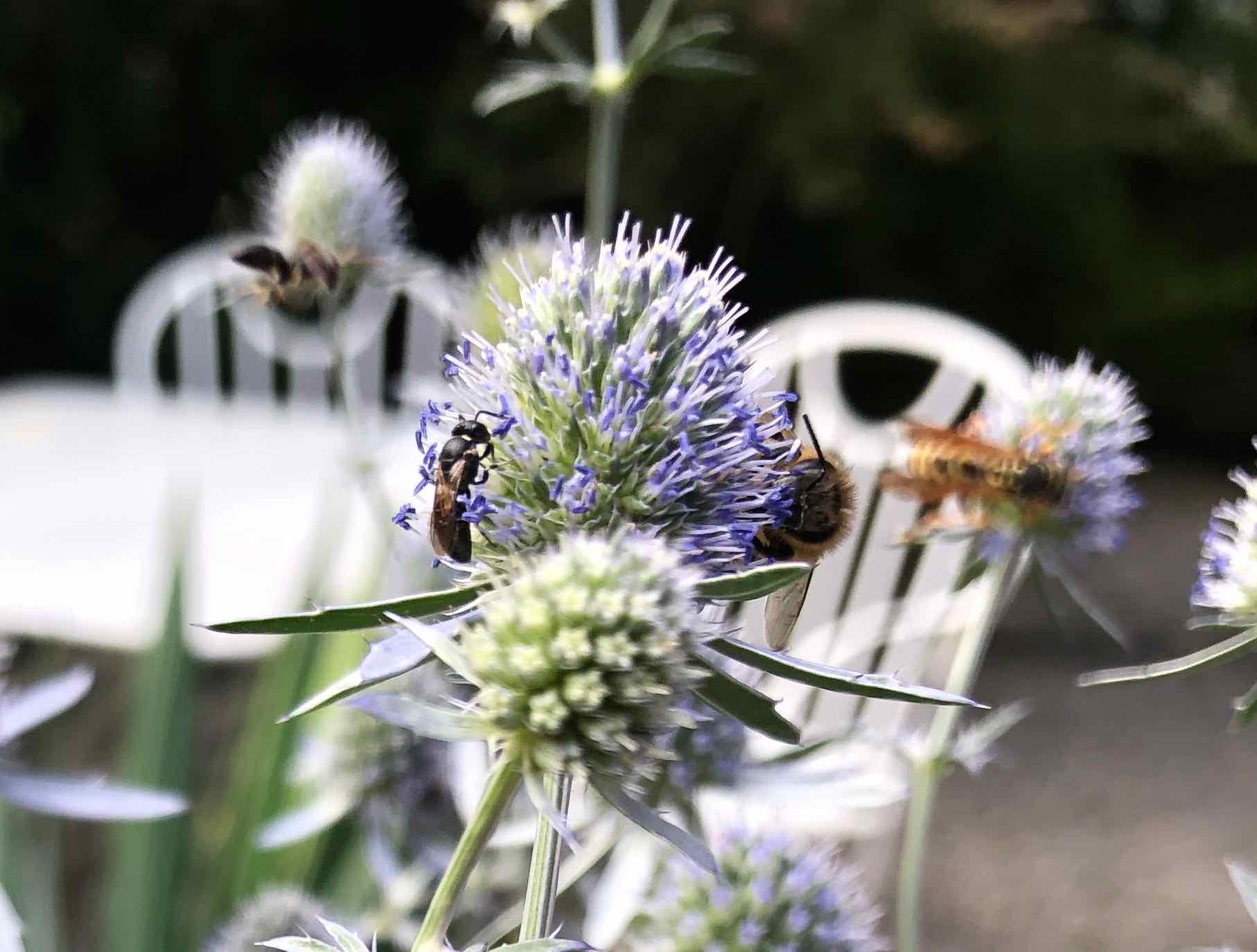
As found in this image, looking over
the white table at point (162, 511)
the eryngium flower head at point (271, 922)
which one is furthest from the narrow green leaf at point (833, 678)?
the white table at point (162, 511)

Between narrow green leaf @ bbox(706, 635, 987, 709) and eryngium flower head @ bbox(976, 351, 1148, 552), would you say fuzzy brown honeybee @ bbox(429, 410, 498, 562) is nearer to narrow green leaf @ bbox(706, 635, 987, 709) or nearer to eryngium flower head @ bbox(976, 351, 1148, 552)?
narrow green leaf @ bbox(706, 635, 987, 709)

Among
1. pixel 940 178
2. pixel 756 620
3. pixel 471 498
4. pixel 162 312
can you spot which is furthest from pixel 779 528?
pixel 940 178

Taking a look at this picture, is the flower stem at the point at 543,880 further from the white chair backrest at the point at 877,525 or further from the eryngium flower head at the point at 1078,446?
the white chair backrest at the point at 877,525

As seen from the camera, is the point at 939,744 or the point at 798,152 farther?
the point at 798,152

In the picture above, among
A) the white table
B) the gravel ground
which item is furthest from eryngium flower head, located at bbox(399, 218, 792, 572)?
the gravel ground

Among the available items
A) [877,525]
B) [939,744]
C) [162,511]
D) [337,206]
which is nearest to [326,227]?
[337,206]

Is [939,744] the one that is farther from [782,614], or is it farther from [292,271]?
[292,271]
